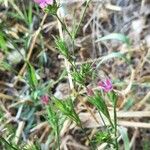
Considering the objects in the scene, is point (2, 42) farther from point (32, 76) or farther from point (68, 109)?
point (68, 109)

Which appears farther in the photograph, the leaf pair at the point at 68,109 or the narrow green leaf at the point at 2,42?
the narrow green leaf at the point at 2,42

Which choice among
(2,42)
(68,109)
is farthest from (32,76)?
(68,109)

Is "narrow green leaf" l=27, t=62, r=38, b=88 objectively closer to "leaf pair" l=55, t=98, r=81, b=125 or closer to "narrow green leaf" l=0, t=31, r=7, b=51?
"narrow green leaf" l=0, t=31, r=7, b=51

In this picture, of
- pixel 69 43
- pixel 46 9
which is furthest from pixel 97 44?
pixel 46 9

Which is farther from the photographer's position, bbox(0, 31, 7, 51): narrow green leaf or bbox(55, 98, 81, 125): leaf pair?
bbox(0, 31, 7, 51): narrow green leaf

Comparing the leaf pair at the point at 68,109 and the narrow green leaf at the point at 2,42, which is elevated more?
the narrow green leaf at the point at 2,42

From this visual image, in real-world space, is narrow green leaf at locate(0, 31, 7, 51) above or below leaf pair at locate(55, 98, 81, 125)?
above

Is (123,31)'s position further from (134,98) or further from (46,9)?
(46,9)

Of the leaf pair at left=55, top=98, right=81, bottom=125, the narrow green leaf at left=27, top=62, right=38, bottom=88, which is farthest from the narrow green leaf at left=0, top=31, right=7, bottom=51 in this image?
the leaf pair at left=55, top=98, right=81, bottom=125

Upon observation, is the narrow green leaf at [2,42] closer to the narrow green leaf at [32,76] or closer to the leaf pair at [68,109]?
the narrow green leaf at [32,76]

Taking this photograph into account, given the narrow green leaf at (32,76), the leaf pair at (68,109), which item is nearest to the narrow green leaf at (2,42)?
the narrow green leaf at (32,76)

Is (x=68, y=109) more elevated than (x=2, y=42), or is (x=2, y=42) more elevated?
(x=2, y=42)
